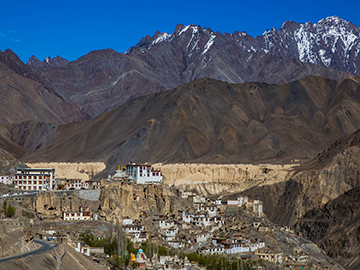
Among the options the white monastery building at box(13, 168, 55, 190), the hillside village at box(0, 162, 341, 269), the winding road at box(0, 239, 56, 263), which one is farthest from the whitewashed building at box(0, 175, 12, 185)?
the winding road at box(0, 239, 56, 263)

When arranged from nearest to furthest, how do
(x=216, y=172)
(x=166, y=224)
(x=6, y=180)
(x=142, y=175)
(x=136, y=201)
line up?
(x=166, y=224), (x=136, y=201), (x=6, y=180), (x=142, y=175), (x=216, y=172)

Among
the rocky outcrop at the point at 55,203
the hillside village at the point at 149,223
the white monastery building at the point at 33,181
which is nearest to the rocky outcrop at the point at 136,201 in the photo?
the hillside village at the point at 149,223

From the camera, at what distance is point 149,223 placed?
9212 centimetres

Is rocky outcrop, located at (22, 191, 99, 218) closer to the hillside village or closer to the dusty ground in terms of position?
the hillside village

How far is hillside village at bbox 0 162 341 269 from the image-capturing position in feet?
247

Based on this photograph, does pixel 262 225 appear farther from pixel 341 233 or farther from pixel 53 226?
pixel 53 226

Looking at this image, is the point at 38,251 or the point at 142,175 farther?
the point at 142,175

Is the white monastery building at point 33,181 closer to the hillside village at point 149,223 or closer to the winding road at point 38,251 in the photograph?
the hillside village at point 149,223

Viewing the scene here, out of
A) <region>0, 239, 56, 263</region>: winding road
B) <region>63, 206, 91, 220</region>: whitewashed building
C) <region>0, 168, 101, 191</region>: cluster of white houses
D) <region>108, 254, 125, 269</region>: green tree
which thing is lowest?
<region>108, 254, 125, 269</region>: green tree

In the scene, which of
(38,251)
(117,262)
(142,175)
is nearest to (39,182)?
(142,175)

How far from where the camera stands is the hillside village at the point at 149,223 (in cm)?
7544

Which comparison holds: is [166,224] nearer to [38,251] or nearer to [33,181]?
[33,181]

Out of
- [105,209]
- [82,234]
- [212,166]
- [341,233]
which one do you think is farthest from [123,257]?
[212,166]

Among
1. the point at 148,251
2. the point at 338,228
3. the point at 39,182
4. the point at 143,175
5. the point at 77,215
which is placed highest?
the point at 143,175
